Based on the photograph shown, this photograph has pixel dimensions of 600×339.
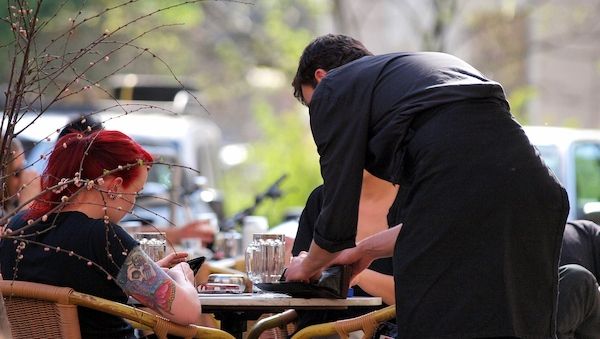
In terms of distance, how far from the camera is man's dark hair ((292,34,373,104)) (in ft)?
15.4

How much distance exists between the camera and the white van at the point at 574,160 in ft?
32.9

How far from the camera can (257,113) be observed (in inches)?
797

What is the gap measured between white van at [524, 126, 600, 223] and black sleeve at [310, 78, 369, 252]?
6474 millimetres

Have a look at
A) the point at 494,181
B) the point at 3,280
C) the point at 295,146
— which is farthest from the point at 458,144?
the point at 295,146

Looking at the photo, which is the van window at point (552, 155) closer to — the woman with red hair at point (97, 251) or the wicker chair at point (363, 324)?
the wicker chair at point (363, 324)

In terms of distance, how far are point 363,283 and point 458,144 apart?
133cm

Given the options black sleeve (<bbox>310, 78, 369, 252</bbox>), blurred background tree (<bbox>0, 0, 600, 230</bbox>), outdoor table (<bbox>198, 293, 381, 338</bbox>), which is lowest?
outdoor table (<bbox>198, 293, 381, 338</bbox>)

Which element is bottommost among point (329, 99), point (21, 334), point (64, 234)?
point (21, 334)

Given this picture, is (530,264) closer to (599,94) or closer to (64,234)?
(64,234)

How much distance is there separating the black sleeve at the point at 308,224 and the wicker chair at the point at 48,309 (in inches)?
39.3

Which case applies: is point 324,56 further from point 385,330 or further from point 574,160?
point 574,160

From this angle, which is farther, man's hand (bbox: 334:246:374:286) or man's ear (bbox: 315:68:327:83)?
man's ear (bbox: 315:68:327:83)

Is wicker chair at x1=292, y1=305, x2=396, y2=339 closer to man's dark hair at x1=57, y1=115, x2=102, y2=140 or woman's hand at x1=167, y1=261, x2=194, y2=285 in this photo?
woman's hand at x1=167, y1=261, x2=194, y2=285

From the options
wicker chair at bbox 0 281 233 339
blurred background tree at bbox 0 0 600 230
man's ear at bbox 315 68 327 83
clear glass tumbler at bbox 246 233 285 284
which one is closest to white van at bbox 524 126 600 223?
blurred background tree at bbox 0 0 600 230
